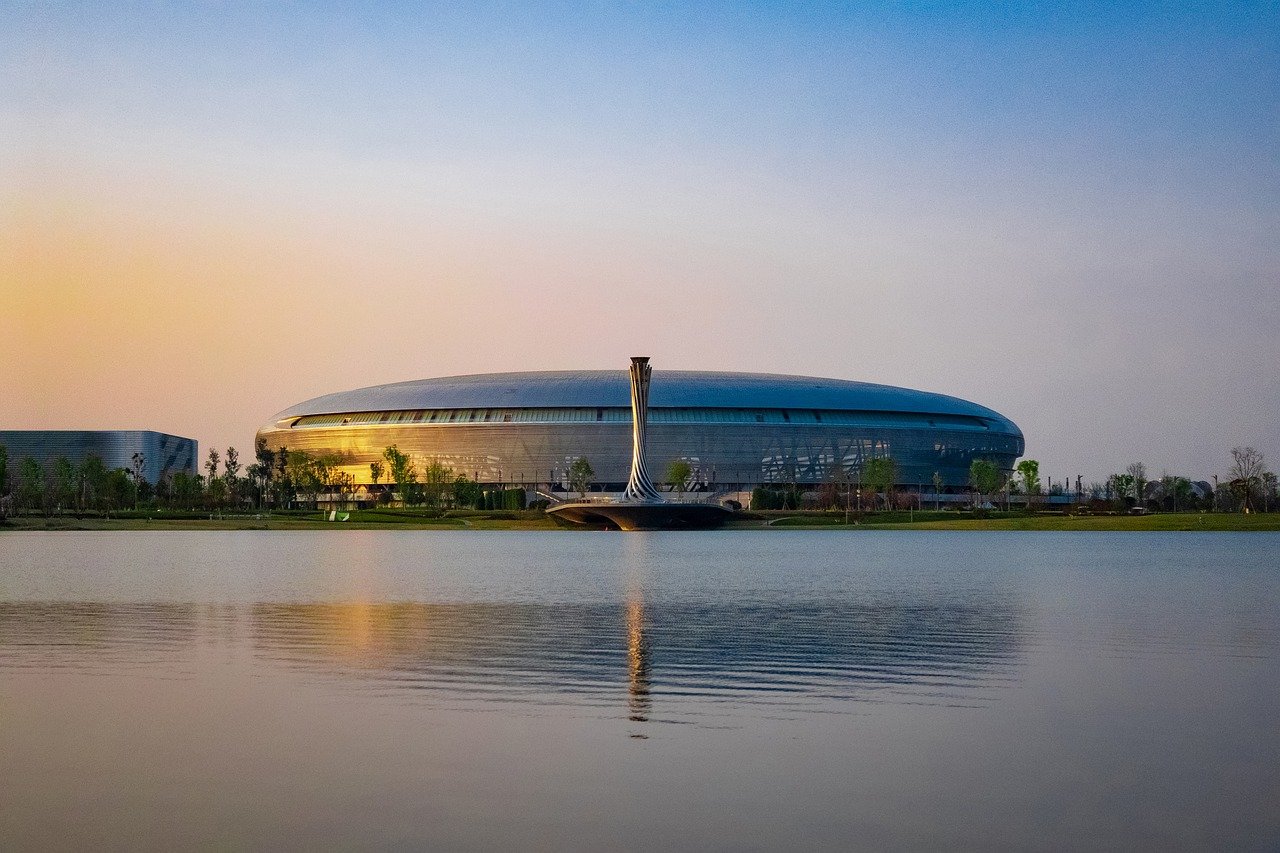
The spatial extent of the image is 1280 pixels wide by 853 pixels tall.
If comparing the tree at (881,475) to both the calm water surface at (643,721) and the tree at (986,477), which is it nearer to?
the tree at (986,477)

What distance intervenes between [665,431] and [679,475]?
7.83 meters

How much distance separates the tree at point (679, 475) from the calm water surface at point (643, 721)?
3421 inches

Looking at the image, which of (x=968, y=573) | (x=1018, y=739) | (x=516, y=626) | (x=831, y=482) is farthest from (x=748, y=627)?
(x=831, y=482)

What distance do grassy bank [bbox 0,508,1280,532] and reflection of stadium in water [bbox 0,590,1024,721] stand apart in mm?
62953

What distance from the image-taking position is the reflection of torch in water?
45.7ft

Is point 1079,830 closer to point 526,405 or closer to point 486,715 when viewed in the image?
point 486,715

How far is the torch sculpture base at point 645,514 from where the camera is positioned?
308ft

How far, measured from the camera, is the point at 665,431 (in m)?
124

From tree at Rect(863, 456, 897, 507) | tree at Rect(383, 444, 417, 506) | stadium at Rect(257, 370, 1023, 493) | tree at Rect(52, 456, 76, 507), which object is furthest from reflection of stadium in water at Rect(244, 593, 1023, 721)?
tree at Rect(52, 456, 76, 507)

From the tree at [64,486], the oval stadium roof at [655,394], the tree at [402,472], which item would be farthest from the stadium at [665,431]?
the tree at [64,486]

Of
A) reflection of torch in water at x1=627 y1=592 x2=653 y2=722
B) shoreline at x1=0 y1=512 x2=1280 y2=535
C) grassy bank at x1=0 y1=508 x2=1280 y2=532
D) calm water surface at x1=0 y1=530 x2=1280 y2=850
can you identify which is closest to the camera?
calm water surface at x1=0 y1=530 x2=1280 y2=850

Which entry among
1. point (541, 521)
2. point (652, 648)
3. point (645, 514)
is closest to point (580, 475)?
point (541, 521)

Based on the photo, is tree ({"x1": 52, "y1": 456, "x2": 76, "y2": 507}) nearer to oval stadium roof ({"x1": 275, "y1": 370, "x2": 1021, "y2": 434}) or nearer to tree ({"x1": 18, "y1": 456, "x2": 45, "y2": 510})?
tree ({"x1": 18, "y1": 456, "x2": 45, "y2": 510})

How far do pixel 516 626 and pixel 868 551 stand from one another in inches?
1331
